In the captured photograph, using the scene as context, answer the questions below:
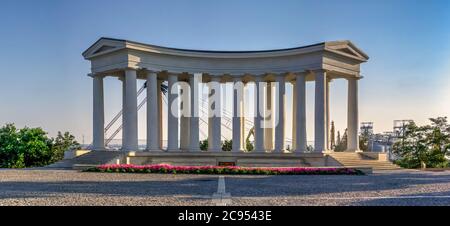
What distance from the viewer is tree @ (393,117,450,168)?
66438mm

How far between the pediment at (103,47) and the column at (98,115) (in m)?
2.87

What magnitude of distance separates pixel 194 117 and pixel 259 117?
789 centimetres

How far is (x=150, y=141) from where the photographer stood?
5553 cm

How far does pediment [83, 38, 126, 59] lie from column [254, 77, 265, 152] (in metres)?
16.6

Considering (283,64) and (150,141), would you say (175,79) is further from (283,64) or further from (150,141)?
(283,64)

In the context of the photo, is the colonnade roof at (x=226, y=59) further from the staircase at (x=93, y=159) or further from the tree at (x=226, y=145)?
the tree at (x=226, y=145)

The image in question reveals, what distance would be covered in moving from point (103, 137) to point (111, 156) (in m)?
6.48

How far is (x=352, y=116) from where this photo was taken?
2233 inches

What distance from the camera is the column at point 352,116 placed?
185 ft

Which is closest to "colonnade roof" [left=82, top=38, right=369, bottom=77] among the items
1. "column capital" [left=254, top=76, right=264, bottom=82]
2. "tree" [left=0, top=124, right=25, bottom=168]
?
"column capital" [left=254, top=76, right=264, bottom=82]

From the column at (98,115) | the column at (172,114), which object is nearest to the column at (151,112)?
the column at (172,114)

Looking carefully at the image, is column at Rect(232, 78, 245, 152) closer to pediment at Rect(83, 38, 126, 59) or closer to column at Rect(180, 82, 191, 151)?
column at Rect(180, 82, 191, 151)
